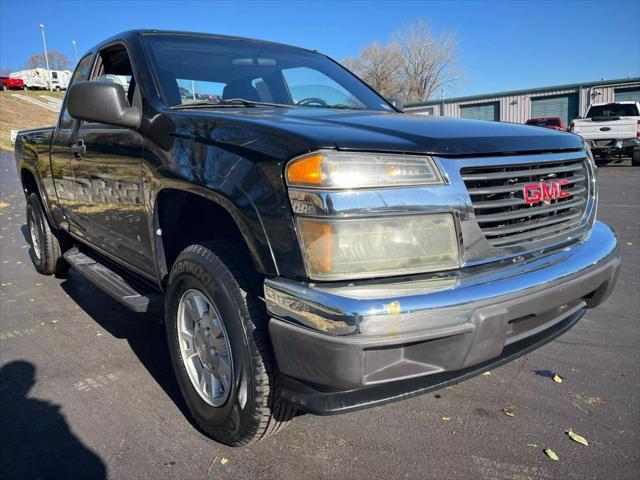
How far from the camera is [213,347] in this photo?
2.33 m

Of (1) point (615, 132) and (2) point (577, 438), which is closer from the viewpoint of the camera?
A: (2) point (577, 438)

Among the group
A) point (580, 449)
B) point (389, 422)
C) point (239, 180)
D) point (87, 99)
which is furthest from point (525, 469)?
point (87, 99)

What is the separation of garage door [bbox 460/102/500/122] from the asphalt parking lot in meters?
32.7

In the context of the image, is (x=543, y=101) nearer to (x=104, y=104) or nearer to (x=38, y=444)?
(x=104, y=104)

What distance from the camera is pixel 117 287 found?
317 cm

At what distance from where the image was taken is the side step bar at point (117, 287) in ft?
9.15

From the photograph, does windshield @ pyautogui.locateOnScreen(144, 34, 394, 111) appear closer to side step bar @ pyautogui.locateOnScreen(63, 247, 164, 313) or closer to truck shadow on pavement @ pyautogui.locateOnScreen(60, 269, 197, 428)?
side step bar @ pyautogui.locateOnScreen(63, 247, 164, 313)

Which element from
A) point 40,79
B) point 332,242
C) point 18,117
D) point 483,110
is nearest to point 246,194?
point 332,242

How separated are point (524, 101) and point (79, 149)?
33256mm

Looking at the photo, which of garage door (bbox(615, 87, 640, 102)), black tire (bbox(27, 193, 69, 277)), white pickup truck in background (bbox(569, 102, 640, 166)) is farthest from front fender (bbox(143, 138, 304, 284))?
garage door (bbox(615, 87, 640, 102))

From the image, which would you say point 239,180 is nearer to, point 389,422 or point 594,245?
point 389,422

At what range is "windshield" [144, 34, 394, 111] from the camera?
9.46 ft

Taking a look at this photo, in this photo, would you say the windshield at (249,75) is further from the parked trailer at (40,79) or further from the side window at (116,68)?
the parked trailer at (40,79)

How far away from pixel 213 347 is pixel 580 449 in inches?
68.0
